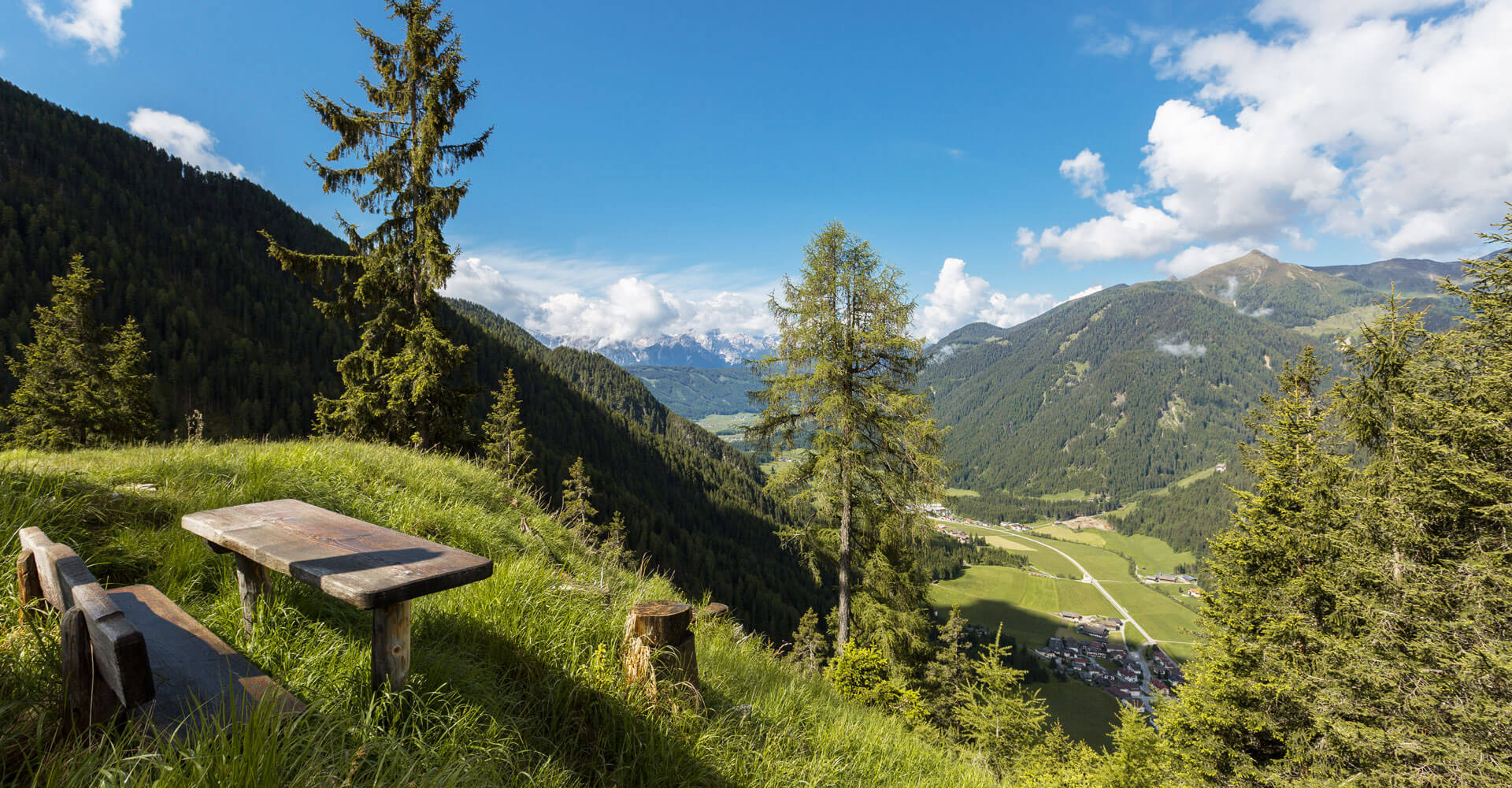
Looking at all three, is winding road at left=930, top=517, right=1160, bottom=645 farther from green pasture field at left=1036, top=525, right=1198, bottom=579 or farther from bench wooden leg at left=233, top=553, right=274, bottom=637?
bench wooden leg at left=233, top=553, right=274, bottom=637

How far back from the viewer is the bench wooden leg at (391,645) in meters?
2.30

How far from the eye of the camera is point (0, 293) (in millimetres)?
79938

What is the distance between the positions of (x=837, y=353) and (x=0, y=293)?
137 metres

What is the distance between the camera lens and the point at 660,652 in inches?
121

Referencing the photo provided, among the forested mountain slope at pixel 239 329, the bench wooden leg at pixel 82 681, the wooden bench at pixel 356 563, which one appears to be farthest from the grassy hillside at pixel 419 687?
the forested mountain slope at pixel 239 329

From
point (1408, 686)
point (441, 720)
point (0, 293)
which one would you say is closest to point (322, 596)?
point (441, 720)

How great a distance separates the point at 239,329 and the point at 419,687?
14090 cm

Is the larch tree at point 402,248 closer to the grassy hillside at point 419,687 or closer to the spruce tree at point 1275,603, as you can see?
the grassy hillside at point 419,687

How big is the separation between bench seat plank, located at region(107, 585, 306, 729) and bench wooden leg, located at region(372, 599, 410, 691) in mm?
391

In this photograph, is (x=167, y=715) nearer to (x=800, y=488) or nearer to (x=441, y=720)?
(x=441, y=720)

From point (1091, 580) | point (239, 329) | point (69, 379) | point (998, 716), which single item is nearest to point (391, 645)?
point (998, 716)

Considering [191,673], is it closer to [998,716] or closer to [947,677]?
[947,677]

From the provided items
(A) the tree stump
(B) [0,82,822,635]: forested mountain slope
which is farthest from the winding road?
(A) the tree stump

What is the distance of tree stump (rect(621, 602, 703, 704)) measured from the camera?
307 cm
